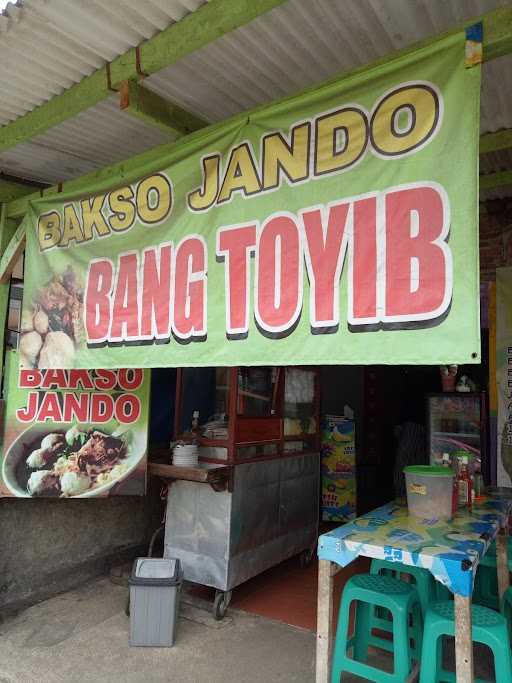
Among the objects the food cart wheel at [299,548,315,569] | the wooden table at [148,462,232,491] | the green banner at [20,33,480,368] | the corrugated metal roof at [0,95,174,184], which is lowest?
the food cart wheel at [299,548,315,569]

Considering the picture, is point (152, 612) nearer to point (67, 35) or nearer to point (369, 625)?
point (369, 625)

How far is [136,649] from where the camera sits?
150 inches

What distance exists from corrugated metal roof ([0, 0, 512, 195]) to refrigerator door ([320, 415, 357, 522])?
452cm

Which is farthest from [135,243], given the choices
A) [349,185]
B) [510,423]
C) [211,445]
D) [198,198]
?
[510,423]

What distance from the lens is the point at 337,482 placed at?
730 cm

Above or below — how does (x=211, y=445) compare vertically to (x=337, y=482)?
above

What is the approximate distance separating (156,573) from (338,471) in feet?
12.6

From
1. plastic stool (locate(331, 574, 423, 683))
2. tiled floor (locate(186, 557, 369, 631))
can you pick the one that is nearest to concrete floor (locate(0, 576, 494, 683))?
tiled floor (locate(186, 557, 369, 631))

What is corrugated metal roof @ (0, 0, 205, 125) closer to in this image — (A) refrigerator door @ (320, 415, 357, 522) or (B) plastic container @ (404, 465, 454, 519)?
(B) plastic container @ (404, 465, 454, 519)

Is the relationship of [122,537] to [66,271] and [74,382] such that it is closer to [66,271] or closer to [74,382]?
[74,382]

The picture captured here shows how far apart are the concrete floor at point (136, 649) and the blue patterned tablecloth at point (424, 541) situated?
120cm

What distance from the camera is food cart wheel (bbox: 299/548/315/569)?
5.65 metres

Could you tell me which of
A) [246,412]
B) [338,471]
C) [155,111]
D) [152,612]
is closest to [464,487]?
[246,412]

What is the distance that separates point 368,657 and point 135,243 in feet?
10.6
